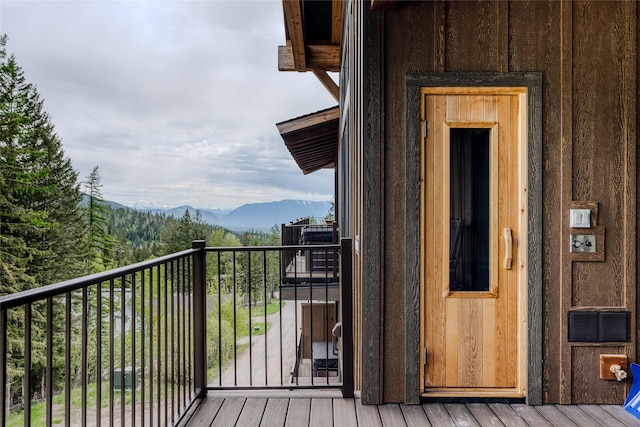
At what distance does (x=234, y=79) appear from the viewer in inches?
1592

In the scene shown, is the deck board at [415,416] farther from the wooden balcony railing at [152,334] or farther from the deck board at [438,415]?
the wooden balcony railing at [152,334]

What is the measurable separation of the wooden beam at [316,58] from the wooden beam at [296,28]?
0.12 meters

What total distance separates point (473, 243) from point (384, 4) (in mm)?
1505

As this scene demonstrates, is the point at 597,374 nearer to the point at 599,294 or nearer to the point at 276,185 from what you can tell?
the point at 599,294

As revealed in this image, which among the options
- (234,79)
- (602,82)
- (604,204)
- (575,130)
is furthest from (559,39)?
(234,79)

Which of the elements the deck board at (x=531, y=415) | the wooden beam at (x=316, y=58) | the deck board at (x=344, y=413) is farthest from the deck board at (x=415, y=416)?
the wooden beam at (x=316, y=58)

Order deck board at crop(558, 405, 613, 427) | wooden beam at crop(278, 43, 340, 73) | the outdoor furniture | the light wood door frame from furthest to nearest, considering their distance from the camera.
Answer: the outdoor furniture → wooden beam at crop(278, 43, 340, 73) → the light wood door frame → deck board at crop(558, 405, 613, 427)

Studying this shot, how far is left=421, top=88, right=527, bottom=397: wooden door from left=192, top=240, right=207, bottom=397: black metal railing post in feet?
4.53

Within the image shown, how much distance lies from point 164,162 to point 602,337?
1808 inches

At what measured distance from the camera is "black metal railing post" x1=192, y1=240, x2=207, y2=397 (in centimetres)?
277

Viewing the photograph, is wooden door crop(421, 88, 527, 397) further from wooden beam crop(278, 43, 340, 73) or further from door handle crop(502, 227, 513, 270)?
wooden beam crop(278, 43, 340, 73)

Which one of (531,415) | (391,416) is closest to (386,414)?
(391,416)

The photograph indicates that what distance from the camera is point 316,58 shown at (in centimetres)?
603

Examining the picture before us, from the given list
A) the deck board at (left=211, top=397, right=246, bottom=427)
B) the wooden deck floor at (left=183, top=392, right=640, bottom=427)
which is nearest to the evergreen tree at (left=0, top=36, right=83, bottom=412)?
the deck board at (left=211, top=397, right=246, bottom=427)
